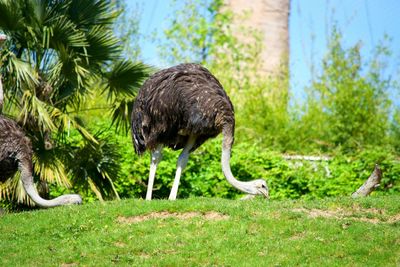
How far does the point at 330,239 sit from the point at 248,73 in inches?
568

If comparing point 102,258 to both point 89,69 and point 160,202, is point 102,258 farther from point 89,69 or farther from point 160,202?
point 89,69

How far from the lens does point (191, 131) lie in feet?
42.2

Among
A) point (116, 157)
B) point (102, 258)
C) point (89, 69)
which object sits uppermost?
point (89, 69)

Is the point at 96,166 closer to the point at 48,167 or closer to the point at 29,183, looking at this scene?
the point at 48,167

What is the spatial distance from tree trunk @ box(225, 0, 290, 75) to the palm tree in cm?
955

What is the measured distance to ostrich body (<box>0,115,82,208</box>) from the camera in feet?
42.8

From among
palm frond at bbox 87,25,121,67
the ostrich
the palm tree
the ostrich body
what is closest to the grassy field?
the ostrich body

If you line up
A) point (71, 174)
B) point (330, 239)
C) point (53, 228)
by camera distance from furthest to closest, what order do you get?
1. point (71, 174)
2. point (53, 228)
3. point (330, 239)

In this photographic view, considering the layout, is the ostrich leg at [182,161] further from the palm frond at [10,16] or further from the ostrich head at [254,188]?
the palm frond at [10,16]

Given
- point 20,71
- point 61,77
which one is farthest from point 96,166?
point 20,71

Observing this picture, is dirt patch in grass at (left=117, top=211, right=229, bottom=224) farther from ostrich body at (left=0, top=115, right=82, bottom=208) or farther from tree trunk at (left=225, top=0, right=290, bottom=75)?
tree trunk at (left=225, top=0, right=290, bottom=75)

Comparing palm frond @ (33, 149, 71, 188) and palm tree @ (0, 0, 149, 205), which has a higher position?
palm tree @ (0, 0, 149, 205)

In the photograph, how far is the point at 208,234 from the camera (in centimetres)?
1102

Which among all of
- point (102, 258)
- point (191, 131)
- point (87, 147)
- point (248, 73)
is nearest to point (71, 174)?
point (87, 147)
